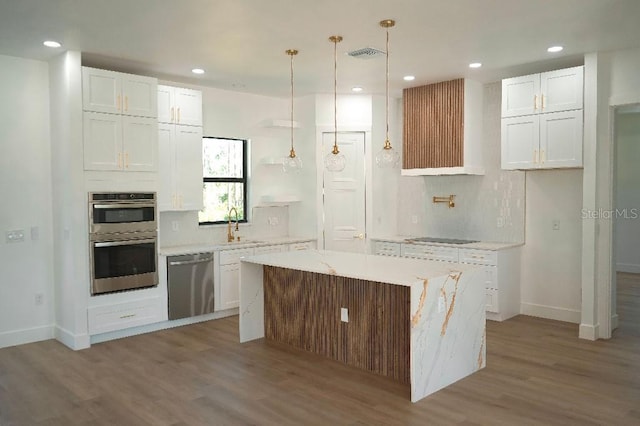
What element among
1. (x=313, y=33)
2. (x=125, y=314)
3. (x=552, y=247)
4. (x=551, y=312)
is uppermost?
(x=313, y=33)

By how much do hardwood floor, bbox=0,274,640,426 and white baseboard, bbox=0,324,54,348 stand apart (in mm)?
125

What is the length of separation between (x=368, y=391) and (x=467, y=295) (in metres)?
1.09

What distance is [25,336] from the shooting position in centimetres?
530

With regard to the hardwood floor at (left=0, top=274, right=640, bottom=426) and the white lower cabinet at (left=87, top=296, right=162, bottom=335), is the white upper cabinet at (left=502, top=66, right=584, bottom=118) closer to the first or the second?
the hardwood floor at (left=0, top=274, right=640, bottom=426)

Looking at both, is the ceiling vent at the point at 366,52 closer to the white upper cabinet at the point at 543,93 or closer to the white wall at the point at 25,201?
the white upper cabinet at the point at 543,93

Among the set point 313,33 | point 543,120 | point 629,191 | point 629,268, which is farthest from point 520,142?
point 629,268

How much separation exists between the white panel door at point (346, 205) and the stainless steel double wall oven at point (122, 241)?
2474 millimetres

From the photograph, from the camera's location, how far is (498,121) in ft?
21.0

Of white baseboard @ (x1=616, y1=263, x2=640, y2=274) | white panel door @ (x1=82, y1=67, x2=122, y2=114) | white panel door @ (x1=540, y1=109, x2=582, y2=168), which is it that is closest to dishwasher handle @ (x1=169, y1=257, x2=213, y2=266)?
white panel door @ (x1=82, y1=67, x2=122, y2=114)

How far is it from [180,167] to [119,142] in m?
0.88

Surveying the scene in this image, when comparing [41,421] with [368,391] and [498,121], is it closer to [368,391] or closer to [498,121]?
[368,391]

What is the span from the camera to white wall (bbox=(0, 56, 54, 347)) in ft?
17.0

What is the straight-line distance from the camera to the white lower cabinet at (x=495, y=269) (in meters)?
5.88

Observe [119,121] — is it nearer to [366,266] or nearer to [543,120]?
[366,266]
